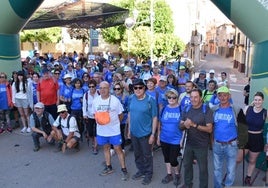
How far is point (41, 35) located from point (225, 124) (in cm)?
3112

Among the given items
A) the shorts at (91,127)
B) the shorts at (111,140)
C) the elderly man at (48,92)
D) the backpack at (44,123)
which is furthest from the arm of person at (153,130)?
the elderly man at (48,92)

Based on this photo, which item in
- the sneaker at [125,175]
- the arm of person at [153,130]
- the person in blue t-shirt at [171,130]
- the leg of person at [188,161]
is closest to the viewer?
the leg of person at [188,161]

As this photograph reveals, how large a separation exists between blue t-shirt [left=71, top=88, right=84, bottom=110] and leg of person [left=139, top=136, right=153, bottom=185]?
2593 mm

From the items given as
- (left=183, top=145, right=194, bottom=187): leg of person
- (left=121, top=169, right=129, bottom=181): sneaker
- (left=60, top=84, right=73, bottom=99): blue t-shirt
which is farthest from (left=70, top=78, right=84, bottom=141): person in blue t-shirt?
(left=183, top=145, right=194, bottom=187): leg of person

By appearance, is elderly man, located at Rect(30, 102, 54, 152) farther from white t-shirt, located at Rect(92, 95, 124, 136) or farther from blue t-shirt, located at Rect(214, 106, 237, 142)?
blue t-shirt, located at Rect(214, 106, 237, 142)

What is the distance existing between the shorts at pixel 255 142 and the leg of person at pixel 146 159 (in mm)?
1599

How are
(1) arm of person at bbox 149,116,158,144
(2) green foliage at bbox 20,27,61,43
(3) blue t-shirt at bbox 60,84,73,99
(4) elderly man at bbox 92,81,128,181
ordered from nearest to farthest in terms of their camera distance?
(1) arm of person at bbox 149,116,158,144
(4) elderly man at bbox 92,81,128,181
(3) blue t-shirt at bbox 60,84,73,99
(2) green foliage at bbox 20,27,61,43

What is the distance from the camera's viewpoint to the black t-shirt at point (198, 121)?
488cm

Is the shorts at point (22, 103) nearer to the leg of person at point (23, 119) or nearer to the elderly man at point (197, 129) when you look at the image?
the leg of person at point (23, 119)

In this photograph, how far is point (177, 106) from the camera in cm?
555

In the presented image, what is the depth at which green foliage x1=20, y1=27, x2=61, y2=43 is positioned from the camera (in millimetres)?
33594

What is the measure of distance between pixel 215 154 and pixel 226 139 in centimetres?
31

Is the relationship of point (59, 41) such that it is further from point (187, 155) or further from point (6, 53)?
point (187, 155)

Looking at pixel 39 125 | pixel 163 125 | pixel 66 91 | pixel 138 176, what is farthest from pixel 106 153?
pixel 66 91
